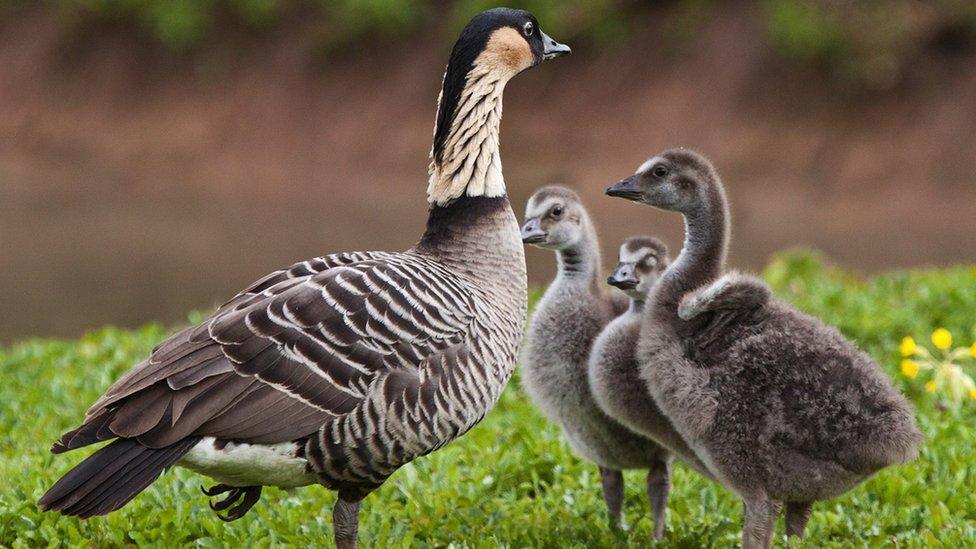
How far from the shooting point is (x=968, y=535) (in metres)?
5.64

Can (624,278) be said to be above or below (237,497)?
above

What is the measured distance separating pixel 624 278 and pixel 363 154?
24049mm

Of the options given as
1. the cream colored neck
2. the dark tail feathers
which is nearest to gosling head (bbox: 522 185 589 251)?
the cream colored neck

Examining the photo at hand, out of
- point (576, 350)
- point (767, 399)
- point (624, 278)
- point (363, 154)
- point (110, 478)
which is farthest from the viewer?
point (363, 154)

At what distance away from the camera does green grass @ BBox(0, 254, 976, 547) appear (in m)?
5.80

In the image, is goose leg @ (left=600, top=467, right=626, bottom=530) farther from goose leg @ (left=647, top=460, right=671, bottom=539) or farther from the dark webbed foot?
the dark webbed foot

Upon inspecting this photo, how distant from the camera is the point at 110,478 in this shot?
4746 mm

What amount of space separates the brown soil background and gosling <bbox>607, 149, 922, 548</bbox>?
12.2 m

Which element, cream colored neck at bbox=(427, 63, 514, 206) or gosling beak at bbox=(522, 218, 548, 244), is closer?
cream colored neck at bbox=(427, 63, 514, 206)

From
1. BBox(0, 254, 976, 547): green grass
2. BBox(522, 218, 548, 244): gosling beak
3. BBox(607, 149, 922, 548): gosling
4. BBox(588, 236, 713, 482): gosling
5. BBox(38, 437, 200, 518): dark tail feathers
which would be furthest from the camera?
BBox(522, 218, 548, 244): gosling beak

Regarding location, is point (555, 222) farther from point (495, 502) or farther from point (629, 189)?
point (495, 502)

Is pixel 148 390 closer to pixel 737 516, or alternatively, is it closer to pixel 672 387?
pixel 672 387

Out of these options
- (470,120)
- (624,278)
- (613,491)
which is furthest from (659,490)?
(470,120)

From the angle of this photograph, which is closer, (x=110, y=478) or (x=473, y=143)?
(x=110, y=478)
